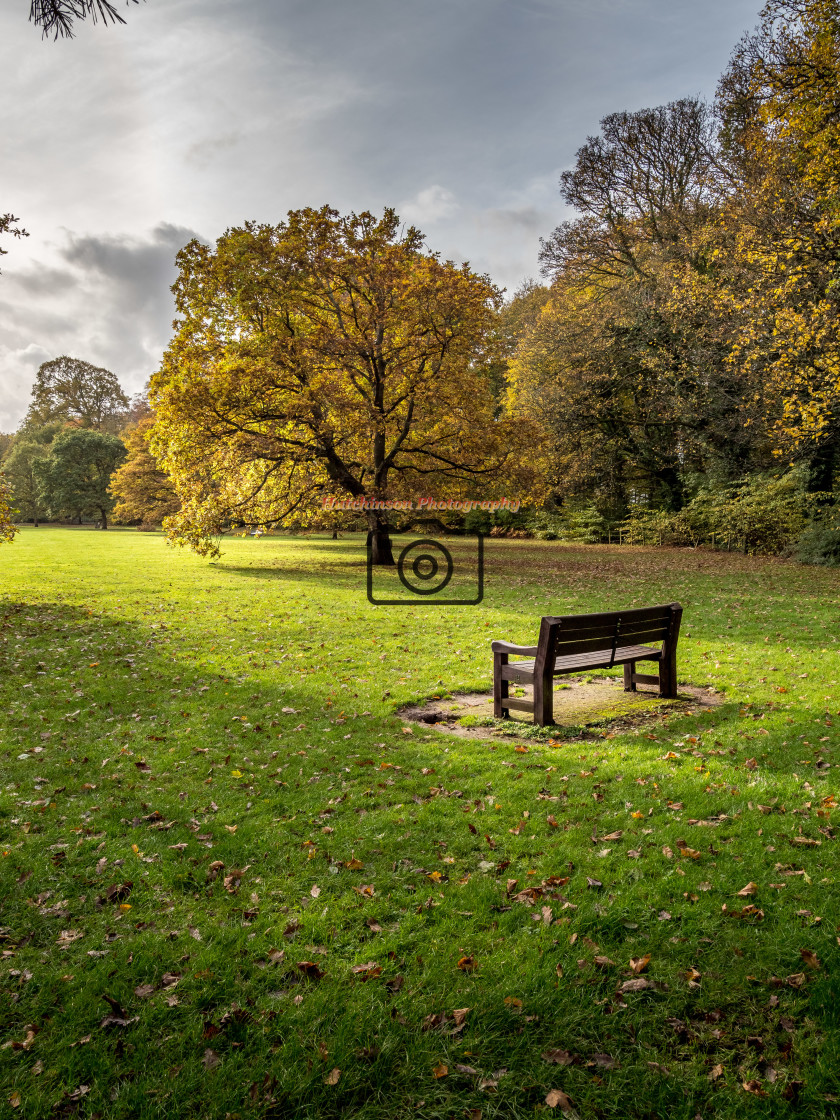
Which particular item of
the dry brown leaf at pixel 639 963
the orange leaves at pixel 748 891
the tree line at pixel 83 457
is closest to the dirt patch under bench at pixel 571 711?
the orange leaves at pixel 748 891

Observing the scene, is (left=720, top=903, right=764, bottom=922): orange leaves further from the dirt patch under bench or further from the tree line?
the tree line

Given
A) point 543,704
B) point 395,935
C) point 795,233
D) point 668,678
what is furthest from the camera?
point 795,233

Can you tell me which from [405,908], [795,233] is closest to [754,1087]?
[405,908]

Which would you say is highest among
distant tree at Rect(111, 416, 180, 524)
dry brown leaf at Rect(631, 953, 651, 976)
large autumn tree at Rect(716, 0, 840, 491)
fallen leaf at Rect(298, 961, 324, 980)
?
large autumn tree at Rect(716, 0, 840, 491)

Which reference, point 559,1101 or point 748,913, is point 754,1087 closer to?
Result: point 559,1101

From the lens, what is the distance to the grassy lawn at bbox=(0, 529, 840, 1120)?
2580 mm

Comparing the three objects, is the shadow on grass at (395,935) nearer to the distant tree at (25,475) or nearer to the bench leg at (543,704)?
the bench leg at (543,704)

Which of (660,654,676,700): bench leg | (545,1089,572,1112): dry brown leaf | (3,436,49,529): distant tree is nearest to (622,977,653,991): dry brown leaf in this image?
(545,1089,572,1112): dry brown leaf

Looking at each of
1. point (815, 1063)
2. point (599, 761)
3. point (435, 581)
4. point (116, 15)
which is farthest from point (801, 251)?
point (815, 1063)

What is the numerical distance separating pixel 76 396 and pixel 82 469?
76.9ft

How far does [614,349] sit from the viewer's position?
3347 centimetres

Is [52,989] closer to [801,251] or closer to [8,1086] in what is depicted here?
[8,1086]

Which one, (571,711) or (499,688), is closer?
(499,688)

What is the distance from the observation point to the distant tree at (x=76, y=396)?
76.7 metres
